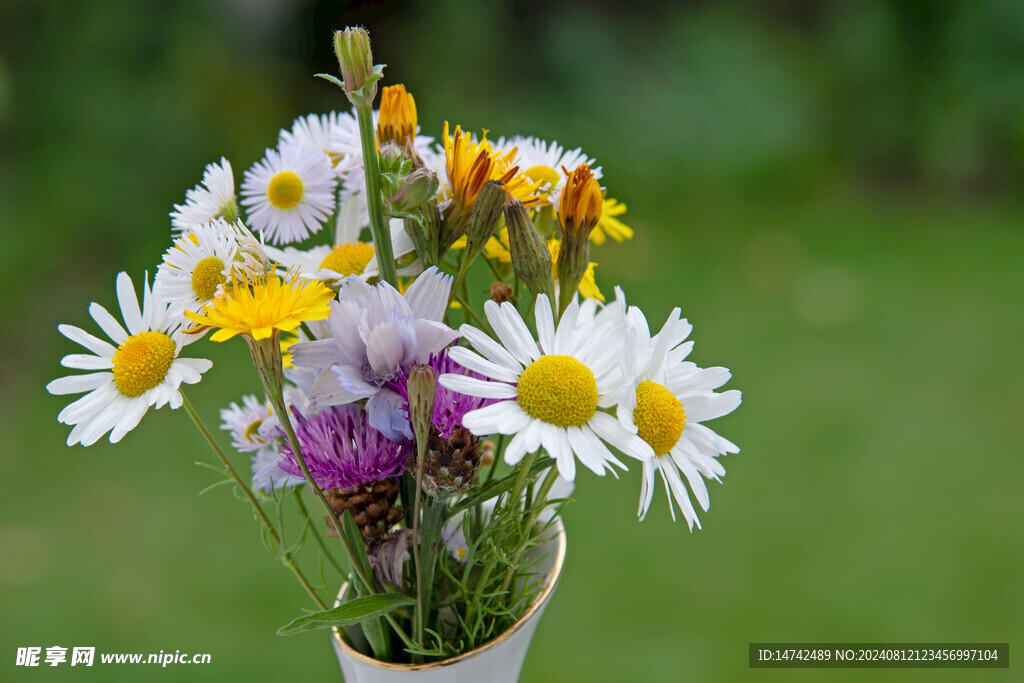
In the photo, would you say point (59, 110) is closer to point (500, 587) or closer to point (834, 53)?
point (500, 587)

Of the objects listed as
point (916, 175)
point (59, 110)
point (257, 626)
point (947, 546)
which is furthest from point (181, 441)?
point (916, 175)

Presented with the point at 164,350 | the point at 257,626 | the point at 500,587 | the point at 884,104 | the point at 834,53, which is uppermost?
the point at 834,53

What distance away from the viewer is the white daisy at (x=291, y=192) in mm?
402

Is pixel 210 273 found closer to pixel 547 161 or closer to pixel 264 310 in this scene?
pixel 264 310

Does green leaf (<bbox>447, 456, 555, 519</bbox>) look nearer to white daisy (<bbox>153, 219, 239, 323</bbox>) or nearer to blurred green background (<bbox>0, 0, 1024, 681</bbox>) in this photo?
white daisy (<bbox>153, 219, 239, 323</bbox>)

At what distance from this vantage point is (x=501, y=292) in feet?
1.32

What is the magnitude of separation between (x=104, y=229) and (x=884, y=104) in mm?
1572

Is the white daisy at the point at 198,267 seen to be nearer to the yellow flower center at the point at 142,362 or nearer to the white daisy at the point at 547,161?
the yellow flower center at the point at 142,362

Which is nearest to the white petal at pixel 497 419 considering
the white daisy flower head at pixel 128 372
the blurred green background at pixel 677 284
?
the white daisy flower head at pixel 128 372

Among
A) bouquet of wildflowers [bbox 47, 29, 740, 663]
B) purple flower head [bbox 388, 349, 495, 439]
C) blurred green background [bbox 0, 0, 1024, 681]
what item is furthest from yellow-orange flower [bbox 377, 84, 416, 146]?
blurred green background [bbox 0, 0, 1024, 681]

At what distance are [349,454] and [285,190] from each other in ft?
0.43

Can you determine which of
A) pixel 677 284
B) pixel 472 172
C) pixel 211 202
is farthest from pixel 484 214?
pixel 677 284

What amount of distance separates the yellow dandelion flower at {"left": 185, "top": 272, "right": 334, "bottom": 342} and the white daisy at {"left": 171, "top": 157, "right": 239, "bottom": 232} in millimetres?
72

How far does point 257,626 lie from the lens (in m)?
0.96
